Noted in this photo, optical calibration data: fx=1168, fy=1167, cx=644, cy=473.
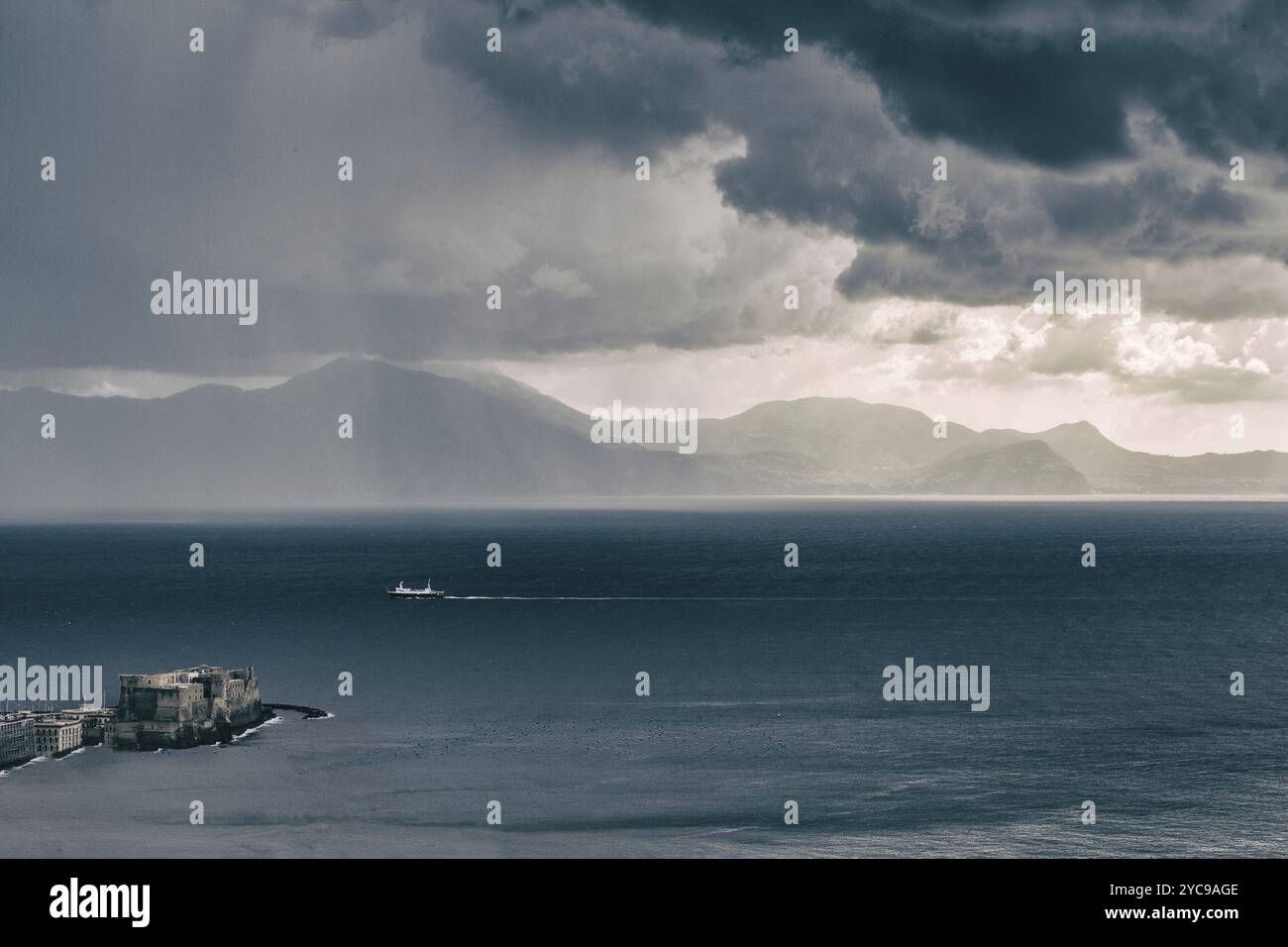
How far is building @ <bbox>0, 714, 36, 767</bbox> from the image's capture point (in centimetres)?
8750

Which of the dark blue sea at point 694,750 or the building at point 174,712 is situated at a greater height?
the building at point 174,712

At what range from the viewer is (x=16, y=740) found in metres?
88.6

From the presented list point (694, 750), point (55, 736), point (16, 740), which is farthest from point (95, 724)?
point (694, 750)

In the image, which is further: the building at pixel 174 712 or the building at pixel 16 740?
the building at pixel 174 712

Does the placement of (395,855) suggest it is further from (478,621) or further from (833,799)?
(478,621)

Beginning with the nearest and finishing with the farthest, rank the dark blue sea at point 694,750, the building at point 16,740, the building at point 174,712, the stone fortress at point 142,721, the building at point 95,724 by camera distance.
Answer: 1. the dark blue sea at point 694,750
2. the building at point 16,740
3. the stone fortress at point 142,721
4. the building at point 174,712
5. the building at point 95,724

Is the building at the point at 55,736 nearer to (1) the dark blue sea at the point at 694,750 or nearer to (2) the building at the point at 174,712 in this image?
(1) the dark blue sea at the point at 694,750

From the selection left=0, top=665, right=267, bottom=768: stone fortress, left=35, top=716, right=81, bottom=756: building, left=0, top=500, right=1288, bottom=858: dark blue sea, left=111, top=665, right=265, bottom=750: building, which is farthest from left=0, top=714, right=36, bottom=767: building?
left=111, top=665, right=265, bottom=750: building

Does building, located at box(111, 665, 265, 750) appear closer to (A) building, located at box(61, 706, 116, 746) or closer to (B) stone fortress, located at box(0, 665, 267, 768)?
(B) stone fortress, located at box(0, 665, 267, 768)

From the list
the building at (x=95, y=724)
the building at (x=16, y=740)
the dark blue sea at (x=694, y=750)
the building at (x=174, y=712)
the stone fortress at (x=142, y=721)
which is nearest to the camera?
the dark blue sea at (x=694, y=750)

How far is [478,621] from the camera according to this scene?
573 feet

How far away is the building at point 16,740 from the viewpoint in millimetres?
87500

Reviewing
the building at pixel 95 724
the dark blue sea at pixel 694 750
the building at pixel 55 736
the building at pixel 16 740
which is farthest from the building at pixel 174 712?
the building at pixel 16 740
